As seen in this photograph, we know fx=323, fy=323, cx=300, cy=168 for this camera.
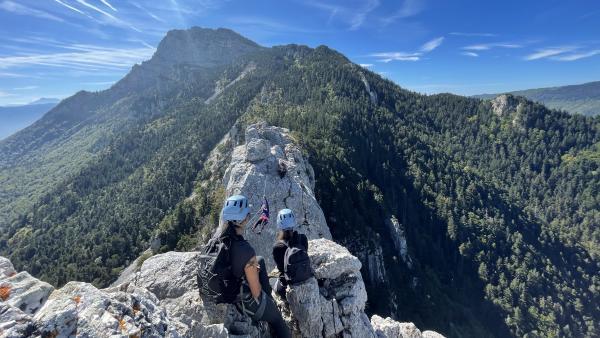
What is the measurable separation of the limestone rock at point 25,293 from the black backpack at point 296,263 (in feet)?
29.6

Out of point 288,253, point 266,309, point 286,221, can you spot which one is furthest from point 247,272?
point 286,221

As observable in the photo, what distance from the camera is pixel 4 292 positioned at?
991cm

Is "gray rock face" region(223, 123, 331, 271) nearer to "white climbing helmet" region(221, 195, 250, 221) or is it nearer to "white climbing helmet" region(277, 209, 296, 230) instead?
"white climbing helmet" region(277, 209, 296, 230)

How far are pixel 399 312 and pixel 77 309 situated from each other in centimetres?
8135

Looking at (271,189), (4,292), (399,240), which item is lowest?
(399,240)

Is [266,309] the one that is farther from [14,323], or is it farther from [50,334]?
[14,323]

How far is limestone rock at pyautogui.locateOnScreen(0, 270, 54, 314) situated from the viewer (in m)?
9.79

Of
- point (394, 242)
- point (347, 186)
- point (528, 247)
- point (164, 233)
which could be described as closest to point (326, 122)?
point (347, 186)

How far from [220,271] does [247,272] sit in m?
1.16

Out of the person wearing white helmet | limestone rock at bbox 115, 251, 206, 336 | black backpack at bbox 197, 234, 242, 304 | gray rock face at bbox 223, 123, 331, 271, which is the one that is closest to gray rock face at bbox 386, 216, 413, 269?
gray rock face at bbox 223, 123, 331, 271

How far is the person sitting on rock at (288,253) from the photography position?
15.4 m

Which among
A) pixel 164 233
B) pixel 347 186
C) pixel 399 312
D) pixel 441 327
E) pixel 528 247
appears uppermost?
pixel 347 186

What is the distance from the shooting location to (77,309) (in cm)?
942

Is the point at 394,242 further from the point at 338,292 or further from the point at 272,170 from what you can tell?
the point at 338,292
